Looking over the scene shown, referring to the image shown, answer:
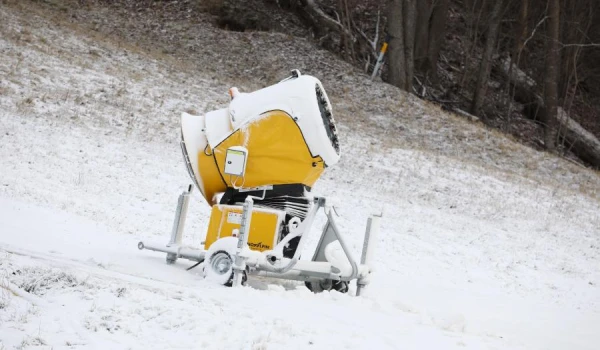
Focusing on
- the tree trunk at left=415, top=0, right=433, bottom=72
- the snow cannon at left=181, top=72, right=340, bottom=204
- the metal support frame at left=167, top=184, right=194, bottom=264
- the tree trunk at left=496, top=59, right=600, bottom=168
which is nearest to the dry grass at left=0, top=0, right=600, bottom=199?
the tree trunk at left=415, top=0, right=433, bottom=72

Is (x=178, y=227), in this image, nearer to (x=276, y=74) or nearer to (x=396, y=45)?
(x=276, y=74)

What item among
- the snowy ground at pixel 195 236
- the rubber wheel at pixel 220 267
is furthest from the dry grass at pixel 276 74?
the rubber wheel at pixel 220 267

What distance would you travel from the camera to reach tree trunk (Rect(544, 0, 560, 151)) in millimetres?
25484

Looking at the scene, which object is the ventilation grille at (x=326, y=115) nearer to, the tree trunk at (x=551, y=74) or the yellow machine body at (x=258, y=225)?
the yellow machine body at (x=258, y=225)

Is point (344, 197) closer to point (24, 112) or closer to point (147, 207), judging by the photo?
point (147, 207)

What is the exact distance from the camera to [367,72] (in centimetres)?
2700

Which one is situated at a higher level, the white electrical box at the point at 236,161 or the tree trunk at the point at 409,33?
the tree trunk at the point at 409,33

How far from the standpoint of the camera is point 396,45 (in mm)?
24594

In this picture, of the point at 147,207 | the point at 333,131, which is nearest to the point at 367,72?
the point at 147,207

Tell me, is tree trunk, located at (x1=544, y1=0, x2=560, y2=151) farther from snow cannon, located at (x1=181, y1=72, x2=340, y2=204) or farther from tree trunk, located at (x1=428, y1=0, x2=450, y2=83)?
snow cannon, located at (x1=181, y1=72, x2=340, y2=204)

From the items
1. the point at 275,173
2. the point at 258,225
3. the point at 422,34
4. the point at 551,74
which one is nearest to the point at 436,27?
the point at 422,34

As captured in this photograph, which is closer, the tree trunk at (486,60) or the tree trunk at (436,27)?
the tree trunk at (486,60)

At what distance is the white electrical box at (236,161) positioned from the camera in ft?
21.3

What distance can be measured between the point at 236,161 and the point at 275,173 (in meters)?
0.48
